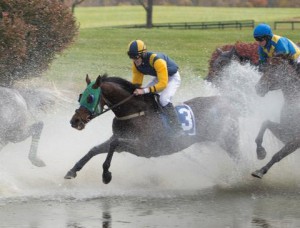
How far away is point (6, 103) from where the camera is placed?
49.4ft

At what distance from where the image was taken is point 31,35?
2025cm

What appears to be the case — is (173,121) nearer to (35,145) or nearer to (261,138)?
(261,138)

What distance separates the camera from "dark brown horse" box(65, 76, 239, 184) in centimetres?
1326

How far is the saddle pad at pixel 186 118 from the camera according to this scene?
14.1 metres

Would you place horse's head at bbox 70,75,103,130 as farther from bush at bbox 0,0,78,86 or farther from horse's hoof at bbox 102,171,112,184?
bush at bbox 0,0,78,86

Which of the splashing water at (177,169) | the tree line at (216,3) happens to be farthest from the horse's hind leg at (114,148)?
the tree line at (216,3)

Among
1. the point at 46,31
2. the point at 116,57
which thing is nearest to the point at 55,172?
the point at 46,31

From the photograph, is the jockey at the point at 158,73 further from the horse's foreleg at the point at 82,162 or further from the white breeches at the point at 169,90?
the horse's foreleg at the point at 82,162

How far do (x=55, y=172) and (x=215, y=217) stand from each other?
387cm

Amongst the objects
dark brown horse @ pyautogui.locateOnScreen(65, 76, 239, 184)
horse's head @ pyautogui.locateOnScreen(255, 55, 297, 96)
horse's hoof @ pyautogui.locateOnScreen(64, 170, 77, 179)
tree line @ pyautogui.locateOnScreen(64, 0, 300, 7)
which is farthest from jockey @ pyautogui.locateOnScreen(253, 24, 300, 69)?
tree line @ pyautogui.locateOnScreen(64, 0, 300, 7)

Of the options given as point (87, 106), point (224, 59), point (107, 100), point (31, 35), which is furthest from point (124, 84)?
point (31, 35)

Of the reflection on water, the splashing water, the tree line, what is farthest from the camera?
the tree line

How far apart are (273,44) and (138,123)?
2.45m

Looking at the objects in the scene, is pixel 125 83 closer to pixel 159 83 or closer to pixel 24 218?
pixel 159 83
